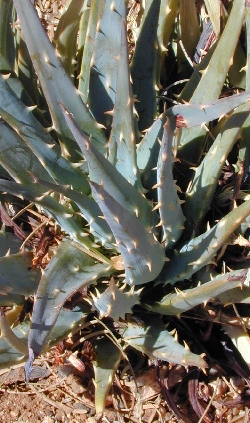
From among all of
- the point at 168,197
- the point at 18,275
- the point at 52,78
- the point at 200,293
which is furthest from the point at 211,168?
the point at 18,275

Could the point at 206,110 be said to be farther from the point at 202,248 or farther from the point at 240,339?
the point at 240,339

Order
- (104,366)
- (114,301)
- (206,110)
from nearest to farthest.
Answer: (206,110)
(114,301)
(104,366)

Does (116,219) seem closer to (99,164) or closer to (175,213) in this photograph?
(99,164)

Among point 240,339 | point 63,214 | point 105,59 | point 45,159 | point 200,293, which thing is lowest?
point 240,339

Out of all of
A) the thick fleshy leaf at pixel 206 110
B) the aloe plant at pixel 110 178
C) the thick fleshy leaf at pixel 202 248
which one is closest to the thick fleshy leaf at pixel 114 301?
the aloe plant at pixel 110 178

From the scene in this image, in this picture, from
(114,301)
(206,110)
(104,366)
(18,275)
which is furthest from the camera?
(104,366)

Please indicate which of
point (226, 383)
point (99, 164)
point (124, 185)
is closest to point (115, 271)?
point (124, 185)

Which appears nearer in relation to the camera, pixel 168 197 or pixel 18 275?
pixel 168 197

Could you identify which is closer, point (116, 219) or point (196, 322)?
point (116, 219)
